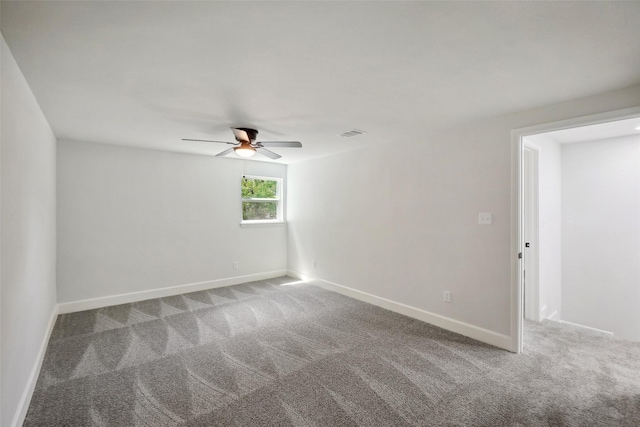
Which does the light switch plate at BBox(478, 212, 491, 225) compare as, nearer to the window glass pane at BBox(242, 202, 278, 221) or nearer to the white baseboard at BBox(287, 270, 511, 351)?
the white baseboard at BBox(287, 270, 511, 351)

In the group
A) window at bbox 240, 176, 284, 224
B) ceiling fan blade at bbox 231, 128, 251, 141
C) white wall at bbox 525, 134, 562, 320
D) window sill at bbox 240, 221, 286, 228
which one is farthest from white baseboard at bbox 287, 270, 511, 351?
ceiling fan blade at bbox 231, 128, 251, 141

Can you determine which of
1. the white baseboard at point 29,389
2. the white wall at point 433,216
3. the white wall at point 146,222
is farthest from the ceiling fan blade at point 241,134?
the white baseboard at point 29,389

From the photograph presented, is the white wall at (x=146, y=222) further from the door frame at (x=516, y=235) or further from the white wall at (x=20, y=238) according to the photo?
the door frame at (x=516, y=235)

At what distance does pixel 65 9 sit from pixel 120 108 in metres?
1.52

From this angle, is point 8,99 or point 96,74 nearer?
point 8,99

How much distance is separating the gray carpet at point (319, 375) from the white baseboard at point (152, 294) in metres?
0.21

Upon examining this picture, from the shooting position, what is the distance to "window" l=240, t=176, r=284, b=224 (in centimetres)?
562

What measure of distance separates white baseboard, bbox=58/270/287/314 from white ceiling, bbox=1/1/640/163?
8.34ft

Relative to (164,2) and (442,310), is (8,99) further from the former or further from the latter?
(442,310)

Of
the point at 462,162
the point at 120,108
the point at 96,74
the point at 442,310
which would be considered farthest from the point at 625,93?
the point at 120,108

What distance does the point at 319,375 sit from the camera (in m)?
2.47

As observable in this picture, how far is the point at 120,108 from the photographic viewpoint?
8.93ft

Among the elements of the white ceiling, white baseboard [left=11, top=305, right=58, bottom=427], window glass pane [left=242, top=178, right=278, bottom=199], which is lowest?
white baseboard [left=11, top=305, right=58, bottom=427]

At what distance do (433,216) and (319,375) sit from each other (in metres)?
2.22
